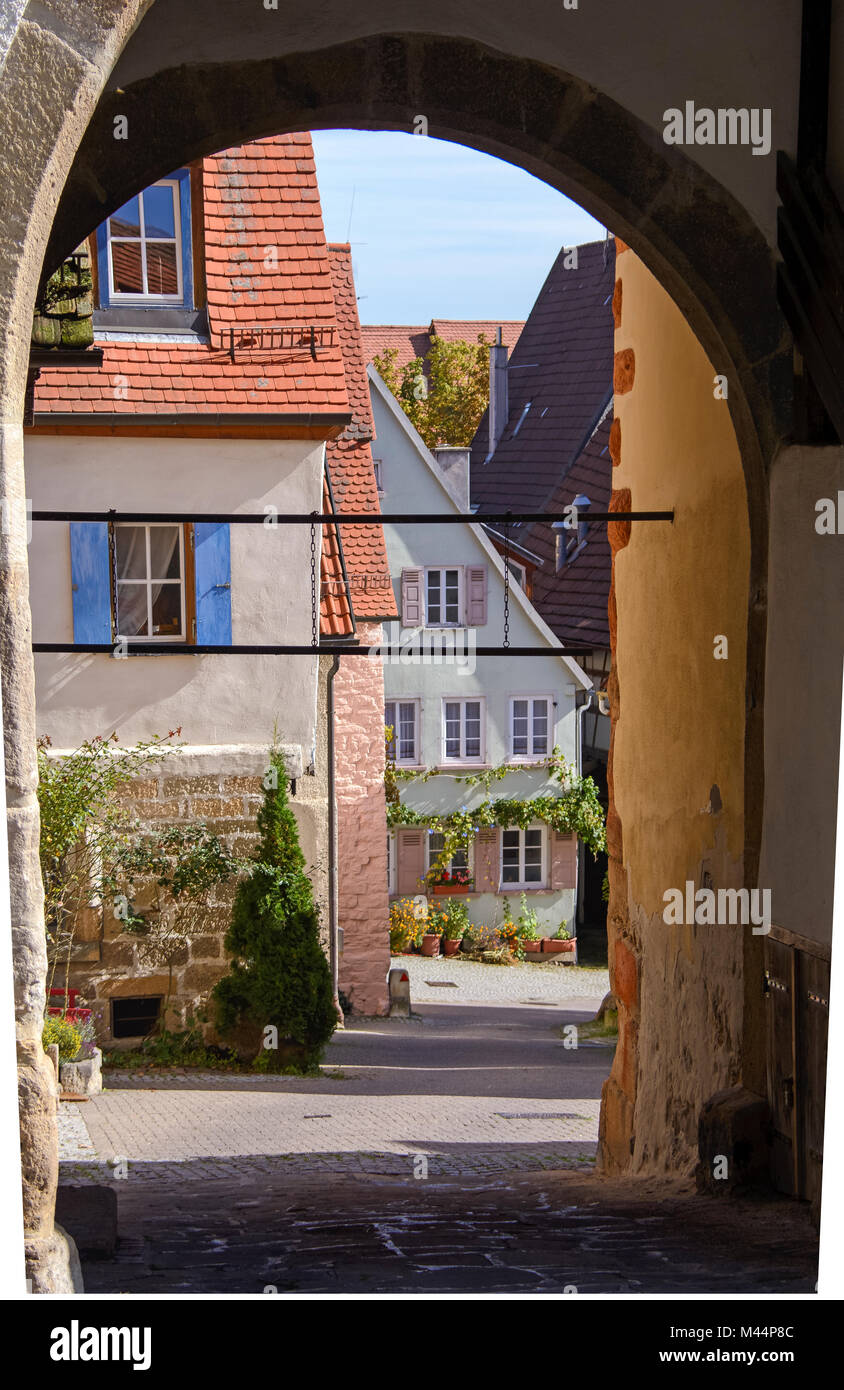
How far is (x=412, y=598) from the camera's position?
21.7 metres

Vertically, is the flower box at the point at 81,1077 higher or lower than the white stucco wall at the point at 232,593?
lower

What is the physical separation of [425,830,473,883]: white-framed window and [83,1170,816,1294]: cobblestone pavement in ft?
51.6

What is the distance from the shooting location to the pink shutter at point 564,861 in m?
21.8

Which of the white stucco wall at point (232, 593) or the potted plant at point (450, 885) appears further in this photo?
the potted plant at point (450, 885)

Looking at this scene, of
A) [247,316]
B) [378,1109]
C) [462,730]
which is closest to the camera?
[378,1109]

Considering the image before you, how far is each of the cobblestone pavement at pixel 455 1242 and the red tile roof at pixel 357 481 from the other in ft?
35.6

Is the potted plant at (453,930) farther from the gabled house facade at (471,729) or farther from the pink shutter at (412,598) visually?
the pink shutter at (412,598)

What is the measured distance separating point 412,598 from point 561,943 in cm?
523

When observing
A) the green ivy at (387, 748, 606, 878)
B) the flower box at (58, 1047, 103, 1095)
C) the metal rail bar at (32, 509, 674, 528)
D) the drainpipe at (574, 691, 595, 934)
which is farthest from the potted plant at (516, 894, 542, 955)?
the metal rail bar at (32, 509, 674, 528)

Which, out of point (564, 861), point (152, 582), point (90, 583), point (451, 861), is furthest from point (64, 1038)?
point (564, 861)

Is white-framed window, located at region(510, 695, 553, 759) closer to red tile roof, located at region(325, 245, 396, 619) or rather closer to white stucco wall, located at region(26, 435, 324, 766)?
red tile roof, located at region(325, 245, 396, 619)

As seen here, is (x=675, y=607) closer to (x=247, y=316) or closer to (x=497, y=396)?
(x=247, y=316)

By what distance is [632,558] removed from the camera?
6.31 metres

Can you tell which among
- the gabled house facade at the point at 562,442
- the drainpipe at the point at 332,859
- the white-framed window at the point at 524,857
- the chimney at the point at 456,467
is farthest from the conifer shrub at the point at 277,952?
the chimney at the point at 456,467
